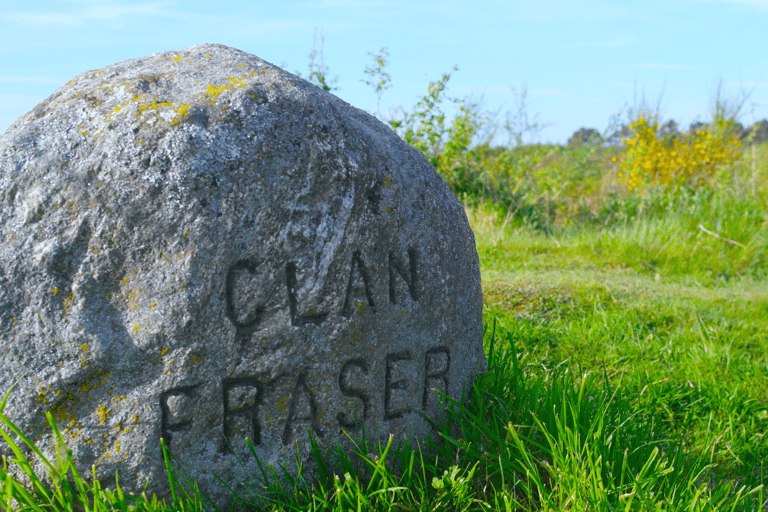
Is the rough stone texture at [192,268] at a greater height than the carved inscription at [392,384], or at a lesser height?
greater

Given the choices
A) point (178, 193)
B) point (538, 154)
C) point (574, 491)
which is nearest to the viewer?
point (178, 193)

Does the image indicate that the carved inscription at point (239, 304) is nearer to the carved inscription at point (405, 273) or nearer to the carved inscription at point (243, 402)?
the carved inscription at point (243, 402)

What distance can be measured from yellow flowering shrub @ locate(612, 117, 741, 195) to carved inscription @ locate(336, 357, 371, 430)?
8085 millimetres

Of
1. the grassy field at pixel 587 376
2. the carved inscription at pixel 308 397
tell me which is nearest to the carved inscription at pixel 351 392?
the carved inscription at pixel 308 397

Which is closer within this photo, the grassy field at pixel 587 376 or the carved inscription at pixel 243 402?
the carved inscription at pixel 243 402

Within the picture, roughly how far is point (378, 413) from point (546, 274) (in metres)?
3.90

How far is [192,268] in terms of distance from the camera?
170 cm

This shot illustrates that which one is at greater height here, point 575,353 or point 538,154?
point 538,154

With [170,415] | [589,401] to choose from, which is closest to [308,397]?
[170,415]

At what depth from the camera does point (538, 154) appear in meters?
10.1

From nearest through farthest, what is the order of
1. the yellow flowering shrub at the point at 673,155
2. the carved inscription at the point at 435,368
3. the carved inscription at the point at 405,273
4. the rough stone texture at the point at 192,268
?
1. the rough stone texture at the point at 192,268
2. the carved inscription at the point at 405,273
3. the carved inscription at the point at 435,368
4. the yellow flowering shrub at the point at 673,155

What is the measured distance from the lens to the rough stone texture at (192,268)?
1699mm

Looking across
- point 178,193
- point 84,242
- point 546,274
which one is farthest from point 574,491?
point 546,274

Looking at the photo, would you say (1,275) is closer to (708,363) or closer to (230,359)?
(230,359)
